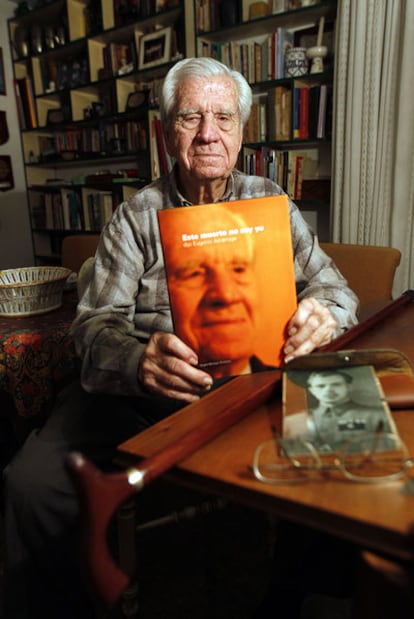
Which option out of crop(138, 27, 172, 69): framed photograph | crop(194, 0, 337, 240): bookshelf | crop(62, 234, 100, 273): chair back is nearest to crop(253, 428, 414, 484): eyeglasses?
crop(62, 234, 100, 273): chair back

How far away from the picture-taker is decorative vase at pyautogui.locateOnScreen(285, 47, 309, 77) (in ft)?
8.23

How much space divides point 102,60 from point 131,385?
11.1ft

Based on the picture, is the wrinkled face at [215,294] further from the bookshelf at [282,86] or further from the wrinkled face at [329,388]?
the bookshelf at [282,86]

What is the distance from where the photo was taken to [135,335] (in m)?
1.15

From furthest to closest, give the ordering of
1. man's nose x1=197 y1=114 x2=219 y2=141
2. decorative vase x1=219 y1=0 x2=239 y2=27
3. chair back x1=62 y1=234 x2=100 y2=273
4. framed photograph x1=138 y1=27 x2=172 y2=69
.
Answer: framed photograph x1=138 y1=27 x2=172 y2=69, decorative vase x1=219 y1=0 x2=239 y2=27, chair back x1=62 y1=234 x2=100 y2=273, man's nose x1=197 y1=114 x2=219 y2=141

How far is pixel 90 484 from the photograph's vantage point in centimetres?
42

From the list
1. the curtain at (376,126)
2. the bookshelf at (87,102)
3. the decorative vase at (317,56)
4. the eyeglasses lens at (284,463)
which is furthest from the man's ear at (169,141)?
the bookshelf at (87,102)

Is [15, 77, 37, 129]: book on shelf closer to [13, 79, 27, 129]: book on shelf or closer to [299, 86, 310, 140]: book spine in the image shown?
[13, 79, 27, 129]: book on shelf

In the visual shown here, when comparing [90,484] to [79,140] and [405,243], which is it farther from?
[79,140]

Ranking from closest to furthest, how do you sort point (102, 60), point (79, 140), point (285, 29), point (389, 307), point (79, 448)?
point (79, 448), point (389, 307), point (285, 29), point (102, 60), point (79, 140)

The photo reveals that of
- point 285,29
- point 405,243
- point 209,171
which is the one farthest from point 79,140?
point 209,171

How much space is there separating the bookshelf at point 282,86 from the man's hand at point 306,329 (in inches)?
77.1

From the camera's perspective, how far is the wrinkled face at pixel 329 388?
0.57m

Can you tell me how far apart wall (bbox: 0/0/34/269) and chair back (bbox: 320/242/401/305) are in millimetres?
3178
